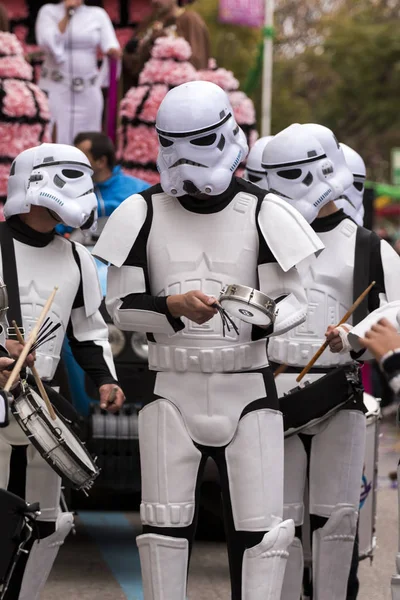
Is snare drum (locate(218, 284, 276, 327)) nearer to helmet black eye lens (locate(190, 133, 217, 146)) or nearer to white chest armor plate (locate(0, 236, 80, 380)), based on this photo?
helmet black eye lens (locate(190, 133, 217, 146))

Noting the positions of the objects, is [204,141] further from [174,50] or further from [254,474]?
[174,50]

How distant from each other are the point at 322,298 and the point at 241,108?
4.93 m

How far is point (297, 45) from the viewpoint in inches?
1850

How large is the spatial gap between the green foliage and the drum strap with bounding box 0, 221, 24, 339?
3217cm

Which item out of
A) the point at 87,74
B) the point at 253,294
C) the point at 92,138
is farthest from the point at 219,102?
the point at 87,74

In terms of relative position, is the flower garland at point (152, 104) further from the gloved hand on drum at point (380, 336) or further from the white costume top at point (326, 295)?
the gloved hand on drum at point (380, 336)

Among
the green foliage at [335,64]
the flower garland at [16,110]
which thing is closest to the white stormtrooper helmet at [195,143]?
the flower garland at [16,110]

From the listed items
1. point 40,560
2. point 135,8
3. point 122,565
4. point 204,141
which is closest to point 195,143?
point 204,141

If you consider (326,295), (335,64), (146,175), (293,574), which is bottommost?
(335,64)

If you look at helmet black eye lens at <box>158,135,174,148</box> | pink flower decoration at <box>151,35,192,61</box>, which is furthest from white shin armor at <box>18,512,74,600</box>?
pink flower decoration at <box>151,35,192,61</box>

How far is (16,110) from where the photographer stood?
9820 mm

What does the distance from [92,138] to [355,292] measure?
4.03 metres

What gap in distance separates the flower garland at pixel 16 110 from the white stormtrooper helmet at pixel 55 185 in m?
3.78

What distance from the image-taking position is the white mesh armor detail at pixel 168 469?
5.29m
